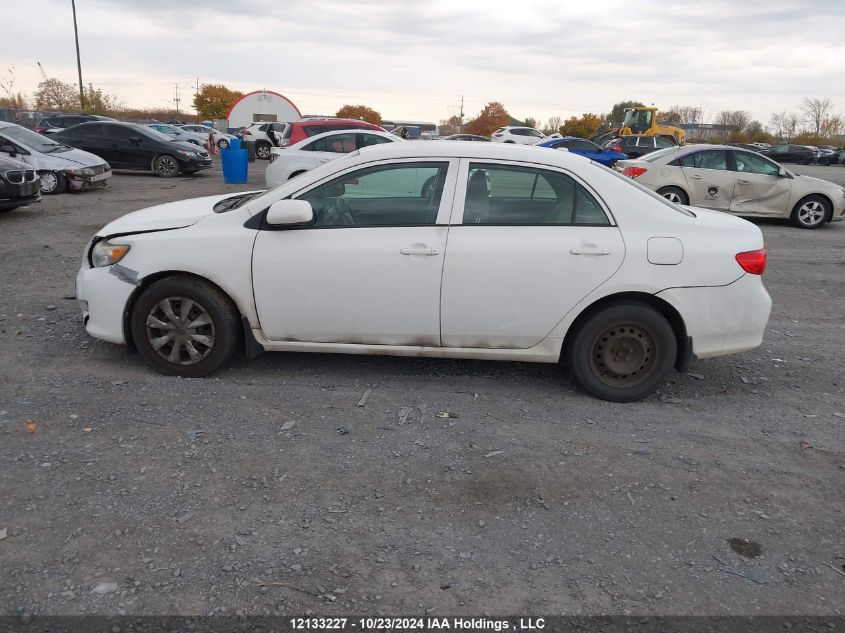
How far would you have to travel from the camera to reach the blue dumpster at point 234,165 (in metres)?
18.0

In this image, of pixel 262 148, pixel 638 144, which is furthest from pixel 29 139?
pixel 638 144

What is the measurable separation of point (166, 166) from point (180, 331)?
55.8 ft

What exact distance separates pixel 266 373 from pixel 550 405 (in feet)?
6.56

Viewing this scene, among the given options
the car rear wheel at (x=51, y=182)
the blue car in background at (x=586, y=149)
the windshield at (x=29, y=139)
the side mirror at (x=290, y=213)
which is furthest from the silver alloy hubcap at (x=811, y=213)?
the windshield at (x=29, y=139)

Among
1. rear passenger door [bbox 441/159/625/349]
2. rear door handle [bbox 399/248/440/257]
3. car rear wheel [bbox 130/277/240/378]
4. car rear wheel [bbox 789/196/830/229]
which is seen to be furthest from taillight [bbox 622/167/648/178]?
car rear wheel [bbox 130/277/240/378]

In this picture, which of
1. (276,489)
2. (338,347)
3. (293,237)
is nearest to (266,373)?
(338,347)

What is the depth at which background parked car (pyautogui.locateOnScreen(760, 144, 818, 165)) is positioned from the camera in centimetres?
4697

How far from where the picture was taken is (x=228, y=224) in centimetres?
430

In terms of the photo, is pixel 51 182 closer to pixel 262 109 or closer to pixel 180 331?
pixel 180 331

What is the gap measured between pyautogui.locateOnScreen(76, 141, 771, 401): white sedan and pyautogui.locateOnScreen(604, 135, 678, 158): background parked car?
30.0 meters

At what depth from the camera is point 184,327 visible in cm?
436

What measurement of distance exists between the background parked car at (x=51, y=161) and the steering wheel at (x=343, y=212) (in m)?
12.1

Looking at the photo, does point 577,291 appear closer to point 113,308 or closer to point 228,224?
point 228,224

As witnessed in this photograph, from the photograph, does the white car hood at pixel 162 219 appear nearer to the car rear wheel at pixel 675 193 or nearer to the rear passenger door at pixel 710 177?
the car rear wheel at pixel 675 193
